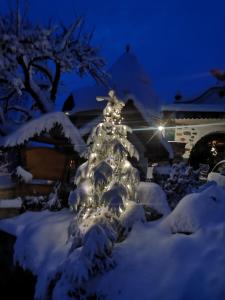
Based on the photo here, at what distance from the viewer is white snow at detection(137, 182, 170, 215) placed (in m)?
8.20

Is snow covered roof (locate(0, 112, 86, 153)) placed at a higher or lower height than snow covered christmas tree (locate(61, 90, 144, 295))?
higher

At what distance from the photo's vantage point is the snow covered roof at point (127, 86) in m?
22.7

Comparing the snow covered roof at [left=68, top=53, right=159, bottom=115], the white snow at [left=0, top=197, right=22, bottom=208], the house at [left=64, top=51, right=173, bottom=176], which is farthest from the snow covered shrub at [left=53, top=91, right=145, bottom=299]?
the snow covered roof at [left=68, top=53, right=159, bottom=115]

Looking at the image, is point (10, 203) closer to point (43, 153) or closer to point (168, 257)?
point (43, 153)

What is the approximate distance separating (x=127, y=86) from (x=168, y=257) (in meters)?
18.6

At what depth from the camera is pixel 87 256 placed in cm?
596

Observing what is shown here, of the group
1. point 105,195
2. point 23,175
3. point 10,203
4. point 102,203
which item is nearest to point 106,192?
point 105,195

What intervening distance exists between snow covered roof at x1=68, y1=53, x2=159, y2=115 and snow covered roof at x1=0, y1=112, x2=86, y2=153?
846 cm

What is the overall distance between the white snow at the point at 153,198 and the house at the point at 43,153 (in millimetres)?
4587

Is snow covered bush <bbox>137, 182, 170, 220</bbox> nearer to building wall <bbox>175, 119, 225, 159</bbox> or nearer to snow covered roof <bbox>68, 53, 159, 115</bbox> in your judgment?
snow covered roof <bbox>68, 53, 159, 115</bbox>

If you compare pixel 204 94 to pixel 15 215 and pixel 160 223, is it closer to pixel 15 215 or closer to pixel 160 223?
pixel 15 215

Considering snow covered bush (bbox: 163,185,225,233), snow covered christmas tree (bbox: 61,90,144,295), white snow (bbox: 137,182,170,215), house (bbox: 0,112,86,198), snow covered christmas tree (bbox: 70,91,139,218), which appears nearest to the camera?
snow covered christmas tree (bbox: 61,90,144,295)

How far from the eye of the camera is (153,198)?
845cm

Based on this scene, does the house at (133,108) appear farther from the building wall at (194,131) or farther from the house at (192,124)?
the building wall at (194,131)
